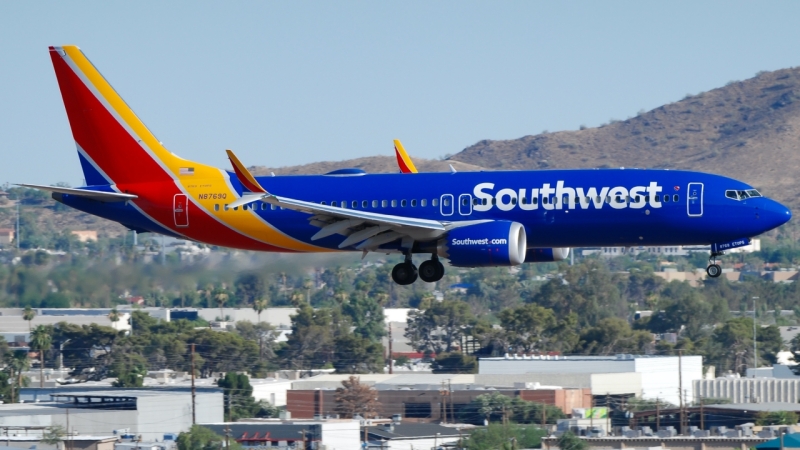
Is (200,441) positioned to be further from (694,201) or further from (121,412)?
(694,201)

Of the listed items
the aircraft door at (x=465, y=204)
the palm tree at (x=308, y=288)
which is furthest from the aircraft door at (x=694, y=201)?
the palm tree at (x=308, y=288)

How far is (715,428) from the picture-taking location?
251 feet

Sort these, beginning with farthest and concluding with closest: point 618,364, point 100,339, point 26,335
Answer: point 26,335
point 100,339
point 618,364

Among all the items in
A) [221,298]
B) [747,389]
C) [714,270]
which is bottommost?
[747,389]

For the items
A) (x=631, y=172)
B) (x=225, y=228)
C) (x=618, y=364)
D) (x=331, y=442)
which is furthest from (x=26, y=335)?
(x=631, y=172)

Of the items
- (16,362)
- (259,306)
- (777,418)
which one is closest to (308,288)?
(259,306)

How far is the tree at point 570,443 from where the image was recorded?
63.3m

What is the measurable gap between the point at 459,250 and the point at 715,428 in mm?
37235

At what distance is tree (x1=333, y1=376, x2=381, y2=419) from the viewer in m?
86.2

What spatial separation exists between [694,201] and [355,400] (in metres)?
45.5

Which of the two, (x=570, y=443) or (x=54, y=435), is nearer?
(x=570, y=443)

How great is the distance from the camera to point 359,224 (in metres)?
46.0

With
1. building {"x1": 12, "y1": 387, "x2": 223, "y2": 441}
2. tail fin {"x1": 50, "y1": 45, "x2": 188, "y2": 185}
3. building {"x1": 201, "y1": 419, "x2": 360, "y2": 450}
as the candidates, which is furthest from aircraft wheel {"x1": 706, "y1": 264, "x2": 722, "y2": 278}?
building {"x1": 12, "y1": 387, "x2": 223, "y2": 441}

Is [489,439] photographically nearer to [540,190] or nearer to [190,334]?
A: [540,190]
